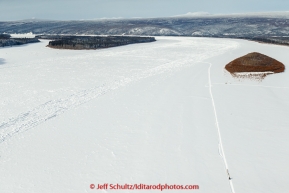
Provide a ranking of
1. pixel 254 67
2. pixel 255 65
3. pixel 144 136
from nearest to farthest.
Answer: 1. pixel 144 136
2. pixel 254 67
3. pixel 255 65

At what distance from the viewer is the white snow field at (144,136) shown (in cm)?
807

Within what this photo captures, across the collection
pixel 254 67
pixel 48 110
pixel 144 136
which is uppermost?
pixel 48 110

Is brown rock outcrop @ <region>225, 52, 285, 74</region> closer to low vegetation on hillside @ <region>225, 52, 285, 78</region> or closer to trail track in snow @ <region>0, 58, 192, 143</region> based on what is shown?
low vegetation on hillside @ <region>225, 52, 285, 78</region>

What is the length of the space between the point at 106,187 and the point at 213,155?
13.1ft

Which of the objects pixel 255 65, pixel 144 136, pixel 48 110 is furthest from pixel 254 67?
pixel 48 110

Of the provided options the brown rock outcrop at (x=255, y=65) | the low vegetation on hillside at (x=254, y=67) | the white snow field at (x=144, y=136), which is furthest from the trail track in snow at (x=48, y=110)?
the brown rock outcrop at (x=255, y=65)

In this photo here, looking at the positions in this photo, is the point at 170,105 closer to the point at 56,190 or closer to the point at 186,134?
the point at 186,134

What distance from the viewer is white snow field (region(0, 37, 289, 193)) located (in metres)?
8.07

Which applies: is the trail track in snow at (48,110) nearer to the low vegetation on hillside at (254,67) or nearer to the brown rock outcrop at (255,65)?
the low vegetation on hillside at (254,67)

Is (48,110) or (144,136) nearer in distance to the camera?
(144,136)

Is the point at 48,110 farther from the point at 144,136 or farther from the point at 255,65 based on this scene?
the point at 255,65

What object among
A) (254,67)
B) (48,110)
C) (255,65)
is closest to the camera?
(48,110)

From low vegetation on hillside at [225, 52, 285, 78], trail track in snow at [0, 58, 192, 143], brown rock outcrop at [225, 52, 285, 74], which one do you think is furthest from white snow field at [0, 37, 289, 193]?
brown rock outcrop at [225, 52, 285, 74]

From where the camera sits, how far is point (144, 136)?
11.0 meters
